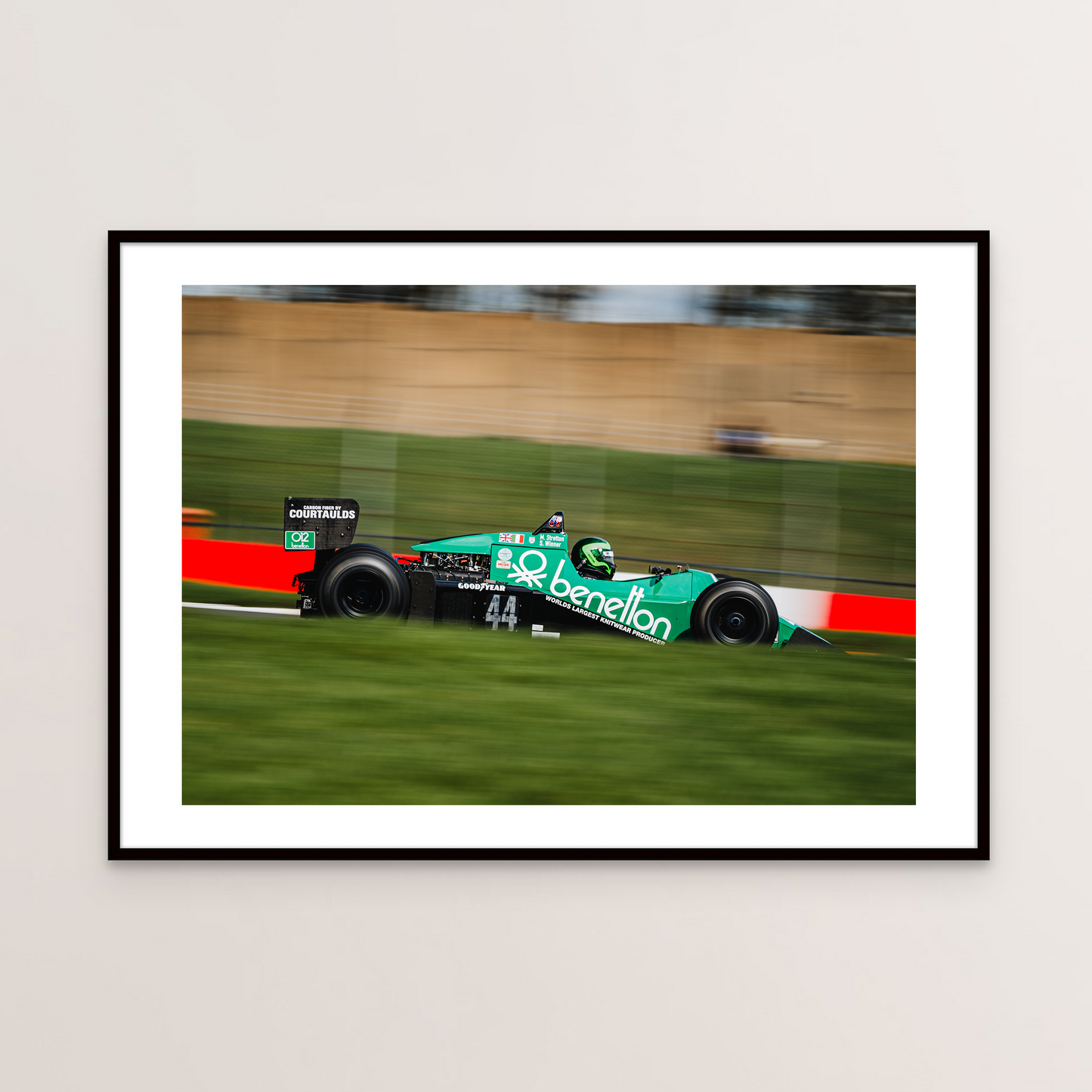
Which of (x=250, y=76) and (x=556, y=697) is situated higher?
(x=250, y=76)

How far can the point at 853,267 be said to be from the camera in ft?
5.60

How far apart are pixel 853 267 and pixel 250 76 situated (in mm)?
1178

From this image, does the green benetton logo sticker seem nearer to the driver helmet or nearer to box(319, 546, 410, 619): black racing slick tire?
box(319, 546, 410, 619): black racing slick tire

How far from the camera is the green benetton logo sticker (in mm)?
1669

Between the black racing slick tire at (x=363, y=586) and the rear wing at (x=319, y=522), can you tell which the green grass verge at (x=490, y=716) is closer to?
the black racing slick tire at (x=363, y=586)

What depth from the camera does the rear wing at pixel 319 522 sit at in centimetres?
167

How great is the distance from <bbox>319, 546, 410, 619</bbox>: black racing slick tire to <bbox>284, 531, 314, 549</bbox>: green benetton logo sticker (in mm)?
54

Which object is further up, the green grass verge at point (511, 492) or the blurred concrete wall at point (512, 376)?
the blurred concrete wall at point (512, 376)

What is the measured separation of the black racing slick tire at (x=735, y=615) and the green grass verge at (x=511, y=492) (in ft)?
0.12

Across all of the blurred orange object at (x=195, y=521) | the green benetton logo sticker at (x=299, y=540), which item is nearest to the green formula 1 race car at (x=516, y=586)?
the green benetton logo sticker at (x=299, y=540)

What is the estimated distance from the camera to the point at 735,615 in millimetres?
1676

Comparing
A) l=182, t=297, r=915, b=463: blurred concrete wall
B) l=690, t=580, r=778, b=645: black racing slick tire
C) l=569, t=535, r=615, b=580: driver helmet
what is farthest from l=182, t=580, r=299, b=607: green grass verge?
l=690, t=580, r=778, b=645: black racing slick tire
